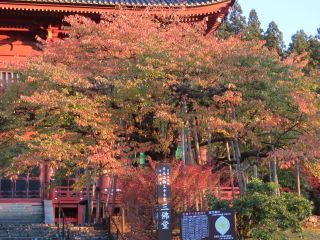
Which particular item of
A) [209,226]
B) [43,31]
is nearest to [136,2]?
[43,31]

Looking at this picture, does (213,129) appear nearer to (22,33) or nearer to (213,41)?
(213,41)

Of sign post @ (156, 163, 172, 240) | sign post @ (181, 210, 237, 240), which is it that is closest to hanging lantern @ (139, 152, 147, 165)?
sign post @ (156, 163, 172, 240)

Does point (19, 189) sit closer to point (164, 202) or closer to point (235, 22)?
point (164, 202)

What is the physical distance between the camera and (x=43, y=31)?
21250 millimetres

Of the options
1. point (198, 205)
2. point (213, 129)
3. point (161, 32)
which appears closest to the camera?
point (198, 205)

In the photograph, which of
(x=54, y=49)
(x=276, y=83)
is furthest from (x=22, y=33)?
(x=276, y=83)

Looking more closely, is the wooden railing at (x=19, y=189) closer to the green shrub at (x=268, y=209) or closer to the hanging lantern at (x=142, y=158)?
the hanging lantern at (x=142, y=158)

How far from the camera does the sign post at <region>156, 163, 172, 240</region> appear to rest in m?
10.7

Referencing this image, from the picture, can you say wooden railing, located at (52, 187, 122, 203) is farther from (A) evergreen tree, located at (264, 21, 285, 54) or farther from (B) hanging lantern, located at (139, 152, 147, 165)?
(A) evergreen tree, located at (264, 21, 285, 54)

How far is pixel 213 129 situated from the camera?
46.0 ft

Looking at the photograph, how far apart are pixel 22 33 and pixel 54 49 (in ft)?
20.8

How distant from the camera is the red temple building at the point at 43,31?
20359 mm

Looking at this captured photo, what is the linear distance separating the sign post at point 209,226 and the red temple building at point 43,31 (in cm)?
970

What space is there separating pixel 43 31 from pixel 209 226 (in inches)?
515
